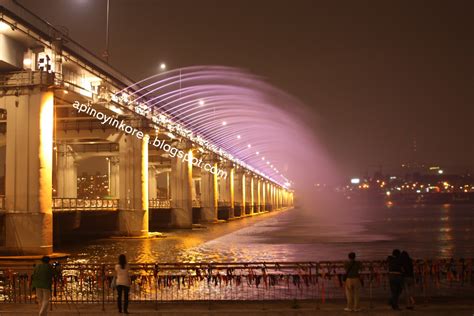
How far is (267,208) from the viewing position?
190625mm

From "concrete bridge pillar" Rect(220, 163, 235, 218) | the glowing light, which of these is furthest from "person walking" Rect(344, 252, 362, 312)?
"concrete bridge pillar" Rect(220, 163, 235, 218)

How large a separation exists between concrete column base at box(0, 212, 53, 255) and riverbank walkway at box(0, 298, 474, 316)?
1824 cm

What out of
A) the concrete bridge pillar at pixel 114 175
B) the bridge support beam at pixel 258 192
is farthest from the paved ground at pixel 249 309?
the bridge support beam at pixel 258 192

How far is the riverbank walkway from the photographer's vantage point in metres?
14.2

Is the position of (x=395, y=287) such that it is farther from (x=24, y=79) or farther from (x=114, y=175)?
(x=114, y=175)

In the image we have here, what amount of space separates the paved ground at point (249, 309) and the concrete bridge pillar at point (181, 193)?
55.7 m

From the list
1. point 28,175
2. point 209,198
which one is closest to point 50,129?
point 28,175

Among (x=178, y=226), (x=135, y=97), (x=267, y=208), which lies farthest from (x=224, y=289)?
(x=267, y=208)

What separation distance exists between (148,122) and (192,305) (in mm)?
41561

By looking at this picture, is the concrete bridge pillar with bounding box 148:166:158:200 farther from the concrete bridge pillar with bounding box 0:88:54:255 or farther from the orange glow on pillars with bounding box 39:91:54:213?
the concrete bridge pillar with bounding box 0:88:54:255

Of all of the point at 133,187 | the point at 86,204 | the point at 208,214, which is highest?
the point at 133,187

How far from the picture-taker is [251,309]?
14664 mm

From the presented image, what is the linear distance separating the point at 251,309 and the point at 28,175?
23.2m

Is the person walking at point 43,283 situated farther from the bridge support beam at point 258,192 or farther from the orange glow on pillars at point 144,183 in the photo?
the bridge support beam at point 258,192
